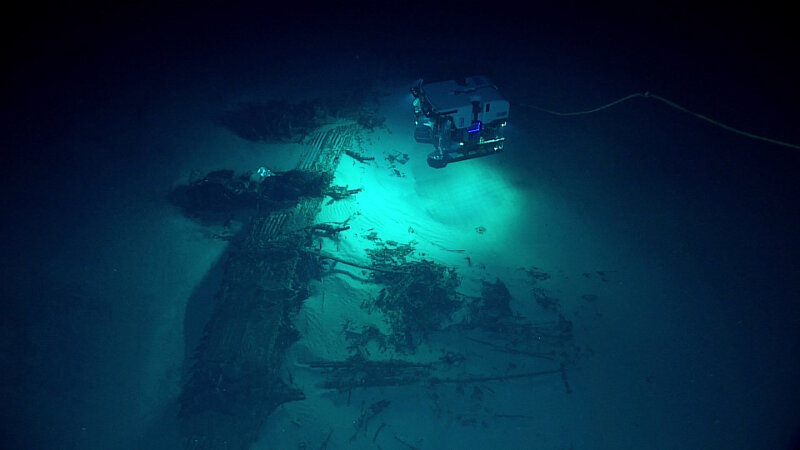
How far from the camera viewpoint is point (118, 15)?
1366 cm

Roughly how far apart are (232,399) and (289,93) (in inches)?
340

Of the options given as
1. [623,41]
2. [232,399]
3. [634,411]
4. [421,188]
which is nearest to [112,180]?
[232,399]

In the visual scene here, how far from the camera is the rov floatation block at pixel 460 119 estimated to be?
9945 millimetres

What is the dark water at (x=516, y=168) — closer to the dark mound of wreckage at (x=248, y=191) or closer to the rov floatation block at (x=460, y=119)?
the dark mound of wreckage at (x=248, y=191)

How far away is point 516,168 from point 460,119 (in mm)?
1995

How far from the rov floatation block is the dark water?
1079 mm

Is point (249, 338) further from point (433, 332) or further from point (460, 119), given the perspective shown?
point (460, 119)

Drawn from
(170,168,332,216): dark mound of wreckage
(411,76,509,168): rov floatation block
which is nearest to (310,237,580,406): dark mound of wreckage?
(170,168,332,216): dark mound of wreckage

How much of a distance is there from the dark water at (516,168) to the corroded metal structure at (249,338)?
1.88 ft

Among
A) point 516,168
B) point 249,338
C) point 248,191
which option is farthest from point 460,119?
point 249,338

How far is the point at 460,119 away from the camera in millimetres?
9961

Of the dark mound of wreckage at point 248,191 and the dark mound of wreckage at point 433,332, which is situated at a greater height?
the dark mound of wreckage at point 248,191

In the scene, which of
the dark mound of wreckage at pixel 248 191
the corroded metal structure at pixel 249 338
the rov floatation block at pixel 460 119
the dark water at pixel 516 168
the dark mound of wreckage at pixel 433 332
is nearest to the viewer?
the corroded metal structure at pixel 249 338

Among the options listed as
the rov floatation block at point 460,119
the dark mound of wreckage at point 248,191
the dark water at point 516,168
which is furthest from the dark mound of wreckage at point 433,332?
the rov floatation block at point 460,119
